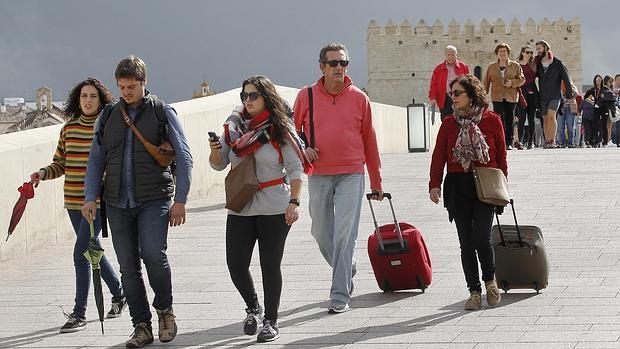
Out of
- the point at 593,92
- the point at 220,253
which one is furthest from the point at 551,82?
the point at 220,253

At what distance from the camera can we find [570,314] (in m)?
8.52

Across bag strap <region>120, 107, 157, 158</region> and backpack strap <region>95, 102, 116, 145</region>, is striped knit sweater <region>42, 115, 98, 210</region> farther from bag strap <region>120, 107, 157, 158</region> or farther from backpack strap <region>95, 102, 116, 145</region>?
bag strap <region>120, 107, 157, 158</region>

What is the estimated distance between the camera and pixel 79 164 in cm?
882

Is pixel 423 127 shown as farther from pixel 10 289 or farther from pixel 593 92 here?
pixel 10 289

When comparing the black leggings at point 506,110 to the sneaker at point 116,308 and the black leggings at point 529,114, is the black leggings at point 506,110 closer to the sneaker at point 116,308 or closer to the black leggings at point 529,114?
the black leggings at point 529,114

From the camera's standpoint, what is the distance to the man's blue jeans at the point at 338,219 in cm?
902

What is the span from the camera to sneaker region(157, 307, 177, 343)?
8047mm

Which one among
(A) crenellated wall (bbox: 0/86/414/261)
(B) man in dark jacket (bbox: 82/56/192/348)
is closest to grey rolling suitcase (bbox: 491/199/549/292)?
(B) man in dark jacket (bbox: 82/56/192/348)

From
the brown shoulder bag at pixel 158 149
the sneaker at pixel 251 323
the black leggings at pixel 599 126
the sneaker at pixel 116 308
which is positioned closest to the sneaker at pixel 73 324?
the sneaker at pixel 116 308

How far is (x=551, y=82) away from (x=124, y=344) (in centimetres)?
1475

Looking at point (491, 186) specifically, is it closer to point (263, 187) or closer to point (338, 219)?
point (338, 219)

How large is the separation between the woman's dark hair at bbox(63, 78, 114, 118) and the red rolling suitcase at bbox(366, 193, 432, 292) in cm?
183

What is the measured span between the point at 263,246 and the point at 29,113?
12761 centimetres

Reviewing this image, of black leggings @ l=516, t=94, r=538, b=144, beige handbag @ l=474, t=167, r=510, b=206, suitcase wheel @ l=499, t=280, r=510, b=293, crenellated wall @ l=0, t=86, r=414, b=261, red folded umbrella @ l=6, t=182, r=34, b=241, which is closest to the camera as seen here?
red folded umbrella @ l=6, t=182, r=34, b=241
